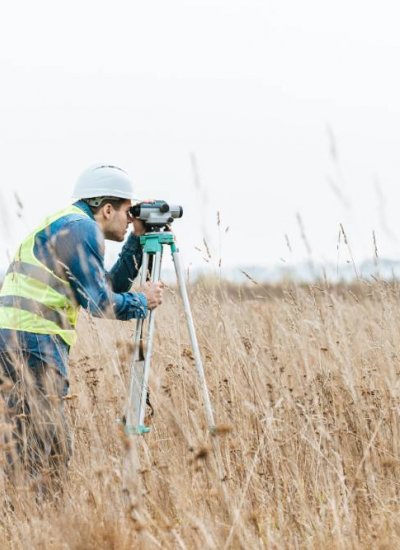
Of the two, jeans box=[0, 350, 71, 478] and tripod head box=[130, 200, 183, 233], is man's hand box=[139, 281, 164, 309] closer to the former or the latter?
tripod head box=[130, 200, 183, 233]

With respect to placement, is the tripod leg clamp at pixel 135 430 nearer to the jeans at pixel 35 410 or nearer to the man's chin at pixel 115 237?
the jeans at pixel 35 410

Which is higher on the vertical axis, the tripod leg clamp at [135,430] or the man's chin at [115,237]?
Answer: the man's chin at [115,237]

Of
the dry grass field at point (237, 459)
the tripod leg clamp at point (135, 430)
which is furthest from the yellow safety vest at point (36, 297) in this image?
the tripod leg clamp at point (135, 430)

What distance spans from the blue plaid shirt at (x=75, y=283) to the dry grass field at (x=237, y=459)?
0.47 ft

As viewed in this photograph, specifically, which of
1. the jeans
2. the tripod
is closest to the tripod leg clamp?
the tripod

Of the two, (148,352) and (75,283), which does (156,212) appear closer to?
(75,283)

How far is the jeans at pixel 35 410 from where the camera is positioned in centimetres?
397

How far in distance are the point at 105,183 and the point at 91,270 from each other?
47 centimetres

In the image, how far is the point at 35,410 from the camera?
4156mm

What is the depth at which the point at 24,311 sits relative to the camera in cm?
420

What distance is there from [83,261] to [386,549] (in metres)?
1.73

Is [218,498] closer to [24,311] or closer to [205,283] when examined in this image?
[24,311]

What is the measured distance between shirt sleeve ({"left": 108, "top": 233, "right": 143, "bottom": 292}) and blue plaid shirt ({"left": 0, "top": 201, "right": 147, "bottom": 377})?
0.39 meters

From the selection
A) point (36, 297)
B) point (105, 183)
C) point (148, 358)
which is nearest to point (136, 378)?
point (148, 358)
